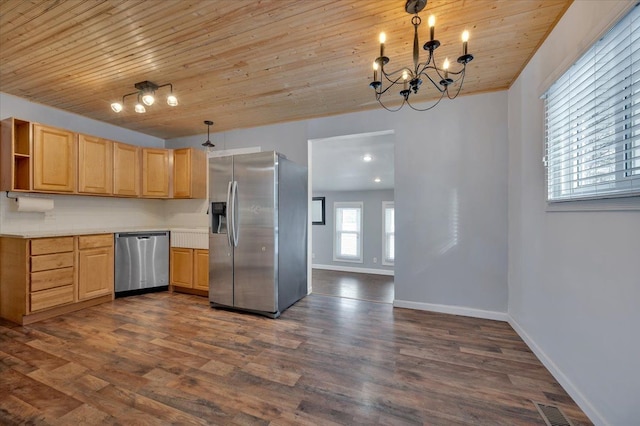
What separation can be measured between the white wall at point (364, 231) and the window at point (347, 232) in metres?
0.12

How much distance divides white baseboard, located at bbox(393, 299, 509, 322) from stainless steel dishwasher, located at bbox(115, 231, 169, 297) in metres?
3.43

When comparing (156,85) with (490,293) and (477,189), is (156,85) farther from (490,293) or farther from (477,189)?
(490,293)

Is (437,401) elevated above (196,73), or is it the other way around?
(196,73)

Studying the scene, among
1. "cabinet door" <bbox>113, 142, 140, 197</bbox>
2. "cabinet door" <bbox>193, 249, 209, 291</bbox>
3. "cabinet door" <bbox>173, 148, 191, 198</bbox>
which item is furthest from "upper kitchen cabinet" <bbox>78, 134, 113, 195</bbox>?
"cabinet door" <bbox>193, 249, 209, 291</bbox>

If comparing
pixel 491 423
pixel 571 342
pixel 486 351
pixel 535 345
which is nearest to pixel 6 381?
pixel 491 423

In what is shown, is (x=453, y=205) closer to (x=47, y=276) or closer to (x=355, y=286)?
(x=355, y=286)

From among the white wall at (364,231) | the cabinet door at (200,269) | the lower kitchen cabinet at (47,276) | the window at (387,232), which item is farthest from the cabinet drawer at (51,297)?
the window at (387,232)

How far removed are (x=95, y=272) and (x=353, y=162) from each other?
13.4 feet

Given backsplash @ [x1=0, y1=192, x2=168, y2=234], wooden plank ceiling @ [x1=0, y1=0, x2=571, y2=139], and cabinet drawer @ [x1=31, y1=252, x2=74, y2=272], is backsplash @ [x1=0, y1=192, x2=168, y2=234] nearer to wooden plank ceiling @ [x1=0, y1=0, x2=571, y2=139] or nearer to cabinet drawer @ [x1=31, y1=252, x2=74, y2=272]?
cabinet drawer @ [x1=31, y1=252, x2=74, y2=272]

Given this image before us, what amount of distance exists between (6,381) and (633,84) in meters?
4.11

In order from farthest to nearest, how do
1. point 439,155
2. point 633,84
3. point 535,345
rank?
1. point 439,155
2. point 535,345
3. point 633,84

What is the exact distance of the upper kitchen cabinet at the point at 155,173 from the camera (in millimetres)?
4117

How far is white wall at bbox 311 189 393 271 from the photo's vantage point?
6.89m

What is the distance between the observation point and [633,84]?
48.4 inches
